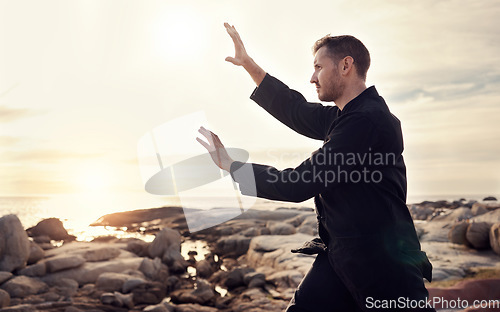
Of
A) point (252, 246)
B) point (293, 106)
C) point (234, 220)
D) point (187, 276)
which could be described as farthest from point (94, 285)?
point (234, 220)

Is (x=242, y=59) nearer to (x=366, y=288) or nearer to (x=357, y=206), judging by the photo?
(x=357, y=206)

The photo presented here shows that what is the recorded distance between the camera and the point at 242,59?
159 inches

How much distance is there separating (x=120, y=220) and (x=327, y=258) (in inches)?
957

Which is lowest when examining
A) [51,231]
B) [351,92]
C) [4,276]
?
[4,276]

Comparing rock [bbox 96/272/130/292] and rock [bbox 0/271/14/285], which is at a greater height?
rock [bbox 0/271/14/285]

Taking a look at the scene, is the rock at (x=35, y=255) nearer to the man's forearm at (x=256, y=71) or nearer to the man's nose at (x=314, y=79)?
the man's forearm at (x=256, y=71)

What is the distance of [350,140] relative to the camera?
2744 millimetres

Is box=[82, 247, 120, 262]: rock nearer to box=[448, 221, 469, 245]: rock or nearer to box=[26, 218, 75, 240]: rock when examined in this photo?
box=[26, 218, 75, 240]: rock

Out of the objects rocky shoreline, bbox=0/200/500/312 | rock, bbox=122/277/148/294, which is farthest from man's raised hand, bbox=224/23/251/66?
rock, bbox=122/277/148/294

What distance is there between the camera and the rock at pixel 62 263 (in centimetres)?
1197

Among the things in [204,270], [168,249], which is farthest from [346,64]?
[168,249]

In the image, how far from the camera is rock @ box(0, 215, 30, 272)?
12.0 metres

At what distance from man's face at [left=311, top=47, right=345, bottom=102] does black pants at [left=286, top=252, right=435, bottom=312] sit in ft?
3.56

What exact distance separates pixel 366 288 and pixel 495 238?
1011 cm
